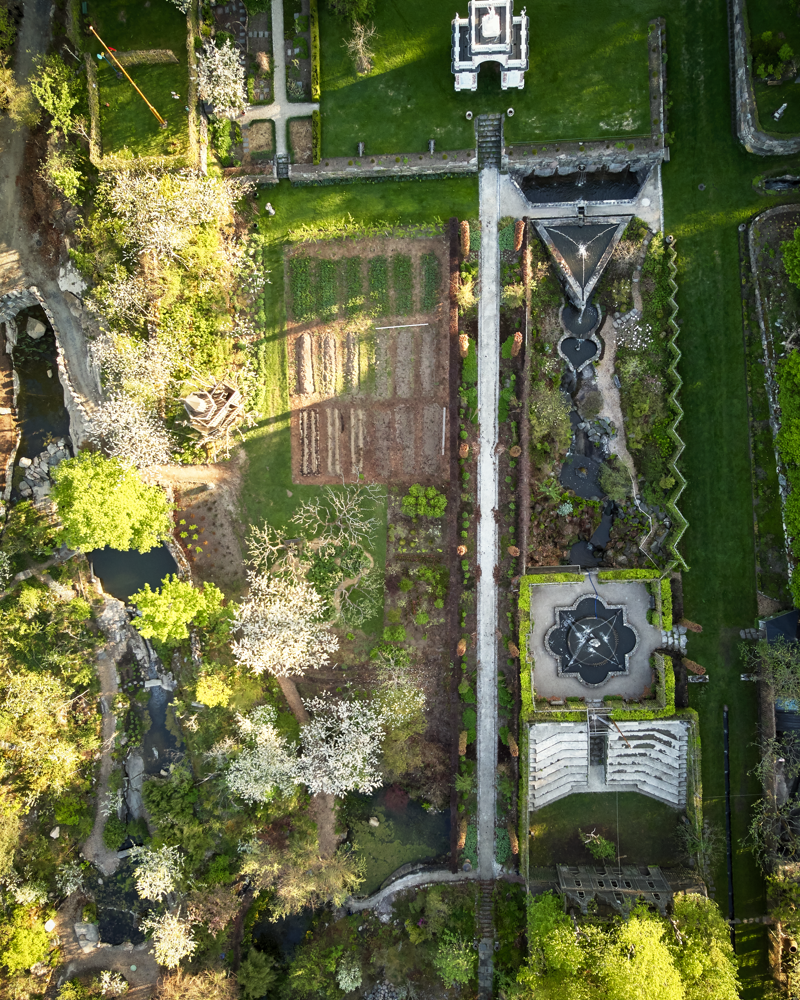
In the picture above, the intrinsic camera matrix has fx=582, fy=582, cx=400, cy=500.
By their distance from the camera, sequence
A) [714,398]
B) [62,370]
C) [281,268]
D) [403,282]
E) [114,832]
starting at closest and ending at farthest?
[714,398]
[403,282]
[114,832]
[281,268]
[62,370]

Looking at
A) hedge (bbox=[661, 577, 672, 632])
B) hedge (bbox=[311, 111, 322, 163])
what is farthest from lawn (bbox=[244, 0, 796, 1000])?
hedge (bbox=[311, 111, 322, 163])

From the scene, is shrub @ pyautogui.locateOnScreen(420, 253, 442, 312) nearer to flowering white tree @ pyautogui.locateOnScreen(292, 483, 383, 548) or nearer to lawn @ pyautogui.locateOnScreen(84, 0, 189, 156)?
flowering white tree @ pyautogui.locateOnScreen(292, 483, 383, 548)

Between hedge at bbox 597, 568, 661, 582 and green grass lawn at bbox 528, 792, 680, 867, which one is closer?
hedge at bbox 597, 568, 661, 582

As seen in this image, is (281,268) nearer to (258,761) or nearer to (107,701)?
(107,701)

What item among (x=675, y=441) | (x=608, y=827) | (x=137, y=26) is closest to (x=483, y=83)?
(x=137, y=26)

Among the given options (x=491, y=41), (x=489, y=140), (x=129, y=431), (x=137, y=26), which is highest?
(x=137, y=26)

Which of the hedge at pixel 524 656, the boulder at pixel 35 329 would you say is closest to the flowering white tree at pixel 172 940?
the hedge at pixel 524 656
